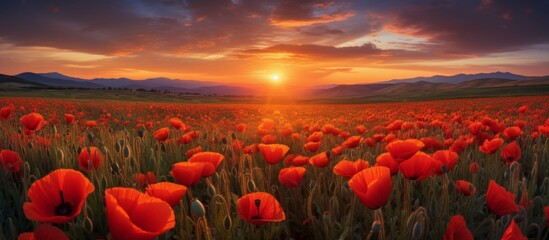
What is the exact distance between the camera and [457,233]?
4.59 ft

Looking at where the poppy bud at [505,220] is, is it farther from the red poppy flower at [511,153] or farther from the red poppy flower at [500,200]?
the red poppy flower at [511,153]

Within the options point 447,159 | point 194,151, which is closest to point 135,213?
point 447,159

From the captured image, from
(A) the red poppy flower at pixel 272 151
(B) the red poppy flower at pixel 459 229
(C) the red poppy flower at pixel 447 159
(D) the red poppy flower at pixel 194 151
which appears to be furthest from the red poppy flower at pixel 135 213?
(D) the red poppy flower at pixel 194 151

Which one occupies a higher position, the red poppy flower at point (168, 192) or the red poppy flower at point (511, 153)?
the red poppy flower at point (168, 192)

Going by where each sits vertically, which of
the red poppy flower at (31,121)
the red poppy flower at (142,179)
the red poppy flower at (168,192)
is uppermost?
the red poppy flower at (31,121)

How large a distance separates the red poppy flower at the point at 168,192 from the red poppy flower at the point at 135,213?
195 mm

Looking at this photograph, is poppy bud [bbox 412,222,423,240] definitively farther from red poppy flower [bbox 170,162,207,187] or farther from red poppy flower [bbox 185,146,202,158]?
red poppy flower [bbox 185,146,202,158]

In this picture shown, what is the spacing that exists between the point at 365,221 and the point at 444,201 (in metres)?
0.47

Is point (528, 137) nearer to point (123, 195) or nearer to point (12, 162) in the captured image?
point (123, 195)

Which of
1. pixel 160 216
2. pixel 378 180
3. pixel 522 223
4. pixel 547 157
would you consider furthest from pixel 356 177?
pixel 547 157

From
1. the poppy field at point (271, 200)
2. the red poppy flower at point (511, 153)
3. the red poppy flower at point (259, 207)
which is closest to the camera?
the poppy field at point (271, 200)

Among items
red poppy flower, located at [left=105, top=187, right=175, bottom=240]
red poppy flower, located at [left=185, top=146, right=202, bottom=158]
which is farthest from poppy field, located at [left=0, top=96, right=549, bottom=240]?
red poppy flower, located at [left=185, top=146, right=202, bottom=158]

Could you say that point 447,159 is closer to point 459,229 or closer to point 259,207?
point 459,229

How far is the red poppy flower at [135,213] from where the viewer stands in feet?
3.14
